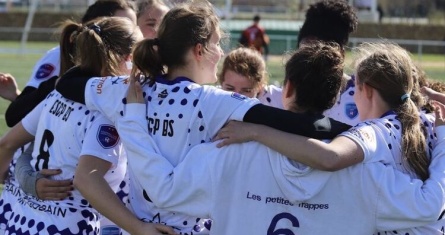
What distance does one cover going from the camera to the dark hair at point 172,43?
3361 millimetres

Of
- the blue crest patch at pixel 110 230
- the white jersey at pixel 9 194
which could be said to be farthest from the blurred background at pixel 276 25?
the blue crest patch at pixel 110 230

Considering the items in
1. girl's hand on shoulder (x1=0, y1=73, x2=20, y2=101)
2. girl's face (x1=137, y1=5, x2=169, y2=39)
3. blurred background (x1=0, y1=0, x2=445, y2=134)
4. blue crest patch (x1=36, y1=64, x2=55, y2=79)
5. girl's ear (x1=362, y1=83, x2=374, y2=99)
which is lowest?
blurred background (x1=0, y1=0, x2=445, y2=134)

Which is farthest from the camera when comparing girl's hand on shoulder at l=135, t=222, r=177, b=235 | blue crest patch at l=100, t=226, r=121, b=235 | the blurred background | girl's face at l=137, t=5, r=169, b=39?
the blurred background

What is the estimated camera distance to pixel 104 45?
12.0 feet

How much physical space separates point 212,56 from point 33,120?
954 millimetres

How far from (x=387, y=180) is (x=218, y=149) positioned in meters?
0.60

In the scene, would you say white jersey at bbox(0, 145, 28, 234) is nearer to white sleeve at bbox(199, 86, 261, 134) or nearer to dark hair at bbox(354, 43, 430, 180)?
white sleeve at bbox(199, 86, 261, 134)

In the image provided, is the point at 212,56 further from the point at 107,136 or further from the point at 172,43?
the point at 107,136

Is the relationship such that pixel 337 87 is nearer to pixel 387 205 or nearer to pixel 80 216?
pixel 387 205

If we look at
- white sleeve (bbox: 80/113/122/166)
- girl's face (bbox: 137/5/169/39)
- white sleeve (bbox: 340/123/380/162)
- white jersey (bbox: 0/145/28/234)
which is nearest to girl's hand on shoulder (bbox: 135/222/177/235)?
A: white sleeve (bbox: 80/113/122/166)

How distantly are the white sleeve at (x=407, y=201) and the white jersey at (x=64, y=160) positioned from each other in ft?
3.45

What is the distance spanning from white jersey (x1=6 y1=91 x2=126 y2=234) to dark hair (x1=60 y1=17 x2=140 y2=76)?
0.18m

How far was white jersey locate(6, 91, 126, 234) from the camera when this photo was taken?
3604mm

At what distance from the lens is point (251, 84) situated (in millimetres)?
4898
